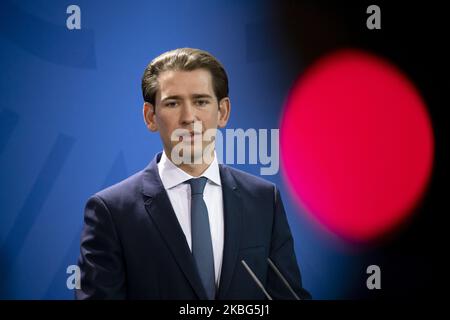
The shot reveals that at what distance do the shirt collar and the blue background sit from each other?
1.15ft

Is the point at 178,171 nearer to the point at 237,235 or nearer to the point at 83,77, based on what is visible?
the point at 237,235

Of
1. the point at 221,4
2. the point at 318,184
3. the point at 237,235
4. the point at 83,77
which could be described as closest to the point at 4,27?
the point at 83,77

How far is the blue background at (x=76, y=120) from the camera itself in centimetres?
262

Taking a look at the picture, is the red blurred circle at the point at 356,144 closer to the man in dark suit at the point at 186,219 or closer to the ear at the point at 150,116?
the man in dark suit at the point at 186,219

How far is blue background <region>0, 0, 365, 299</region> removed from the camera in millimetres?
A: 2625

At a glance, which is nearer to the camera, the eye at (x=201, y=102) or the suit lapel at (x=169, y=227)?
the suit lapel at (x=169, y=227)

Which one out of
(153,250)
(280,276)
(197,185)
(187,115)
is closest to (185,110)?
(187,115)

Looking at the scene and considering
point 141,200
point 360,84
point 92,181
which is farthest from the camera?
point 360,84

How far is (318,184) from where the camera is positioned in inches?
108

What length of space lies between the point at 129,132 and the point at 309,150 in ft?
2.71

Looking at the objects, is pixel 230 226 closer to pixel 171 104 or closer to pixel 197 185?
pixel 197 185

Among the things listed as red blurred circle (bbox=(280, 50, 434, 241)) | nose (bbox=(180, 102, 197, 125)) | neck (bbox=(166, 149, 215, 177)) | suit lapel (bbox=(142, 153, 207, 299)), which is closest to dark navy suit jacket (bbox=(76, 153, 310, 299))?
suit lapel (bbox=(142, 153, 207, 299))

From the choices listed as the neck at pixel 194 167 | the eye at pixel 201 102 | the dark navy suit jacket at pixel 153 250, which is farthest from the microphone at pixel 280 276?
the eye at pixel 201 102

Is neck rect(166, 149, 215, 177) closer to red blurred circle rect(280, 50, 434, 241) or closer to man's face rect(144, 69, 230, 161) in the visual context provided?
man's face rect(144, 69, 230, 161)
